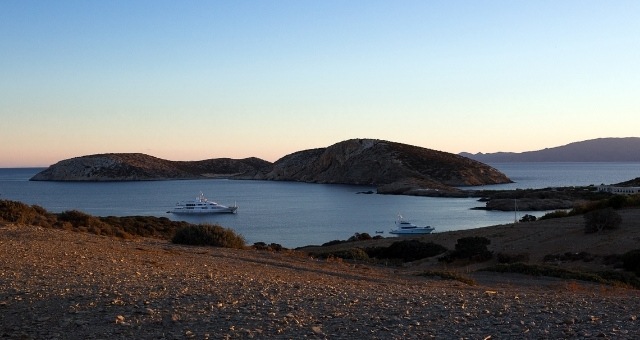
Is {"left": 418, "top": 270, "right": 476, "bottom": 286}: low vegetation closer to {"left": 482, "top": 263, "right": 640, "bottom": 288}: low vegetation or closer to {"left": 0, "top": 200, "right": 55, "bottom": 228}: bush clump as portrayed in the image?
{"left": 482, "top": 263, "right": 640, "bottom": 288}: low vegetation

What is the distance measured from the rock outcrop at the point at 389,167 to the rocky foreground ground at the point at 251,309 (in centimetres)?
11883

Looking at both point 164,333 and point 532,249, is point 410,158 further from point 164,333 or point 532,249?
point 164,333

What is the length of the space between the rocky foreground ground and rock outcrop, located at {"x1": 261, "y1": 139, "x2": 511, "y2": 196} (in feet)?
390

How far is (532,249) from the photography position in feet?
84.3

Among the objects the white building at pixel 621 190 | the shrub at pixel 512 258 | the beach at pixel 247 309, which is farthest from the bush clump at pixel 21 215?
the white building at pixel 621 190

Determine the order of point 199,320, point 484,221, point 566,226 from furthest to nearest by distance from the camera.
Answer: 1. point 484,221
2. point 566,226
3. point 199,320

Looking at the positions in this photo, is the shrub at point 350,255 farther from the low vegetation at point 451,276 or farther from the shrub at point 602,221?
the shrub at point 602,221

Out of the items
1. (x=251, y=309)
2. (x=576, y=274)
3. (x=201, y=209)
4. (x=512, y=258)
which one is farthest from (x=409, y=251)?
(x=201, y=209)

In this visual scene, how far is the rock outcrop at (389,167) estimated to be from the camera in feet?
481

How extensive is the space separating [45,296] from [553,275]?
12.5 m

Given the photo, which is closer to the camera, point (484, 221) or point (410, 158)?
point (484, 221)

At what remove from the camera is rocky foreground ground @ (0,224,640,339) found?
23.2 ft

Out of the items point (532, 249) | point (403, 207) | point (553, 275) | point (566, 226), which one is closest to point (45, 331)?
point (553, 275)

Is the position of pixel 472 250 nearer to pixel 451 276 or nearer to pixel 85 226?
pixel 451 276
